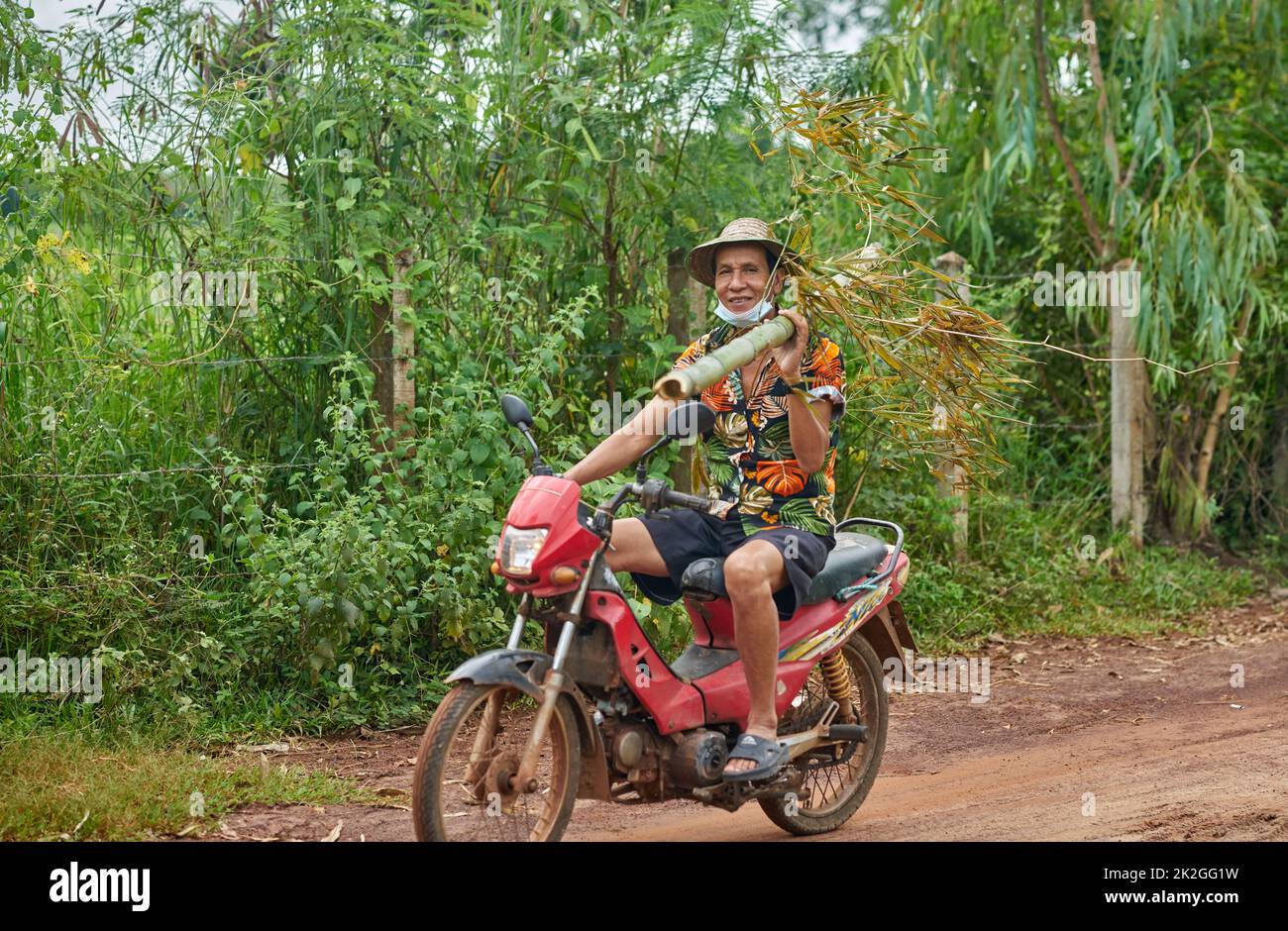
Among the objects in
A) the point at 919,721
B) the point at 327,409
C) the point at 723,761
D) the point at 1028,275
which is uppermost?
the point at 1028,275

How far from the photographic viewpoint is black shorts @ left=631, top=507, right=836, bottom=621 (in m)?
4.51

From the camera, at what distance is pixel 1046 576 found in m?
8.81

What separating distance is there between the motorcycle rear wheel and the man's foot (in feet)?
1.18

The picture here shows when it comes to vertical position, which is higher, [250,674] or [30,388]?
[30,388]

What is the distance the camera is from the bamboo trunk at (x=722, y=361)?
395cm

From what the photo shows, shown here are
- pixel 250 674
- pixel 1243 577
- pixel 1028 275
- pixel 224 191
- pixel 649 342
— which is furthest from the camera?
pixel 1028 275

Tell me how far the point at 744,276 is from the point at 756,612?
3.76ft

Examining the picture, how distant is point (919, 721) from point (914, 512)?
197cm

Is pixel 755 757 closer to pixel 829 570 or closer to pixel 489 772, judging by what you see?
pixel 829 570

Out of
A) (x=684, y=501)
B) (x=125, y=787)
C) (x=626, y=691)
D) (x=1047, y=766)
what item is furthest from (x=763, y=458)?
(x=125, y=787)

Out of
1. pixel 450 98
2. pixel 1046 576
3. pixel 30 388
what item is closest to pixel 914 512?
pixel 1046 576

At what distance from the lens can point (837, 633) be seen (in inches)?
190

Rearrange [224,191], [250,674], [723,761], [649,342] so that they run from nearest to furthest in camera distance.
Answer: [723,761] < [250,674] < [224,191] < [649,342]

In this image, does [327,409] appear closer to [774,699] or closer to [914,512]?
[774,699]
